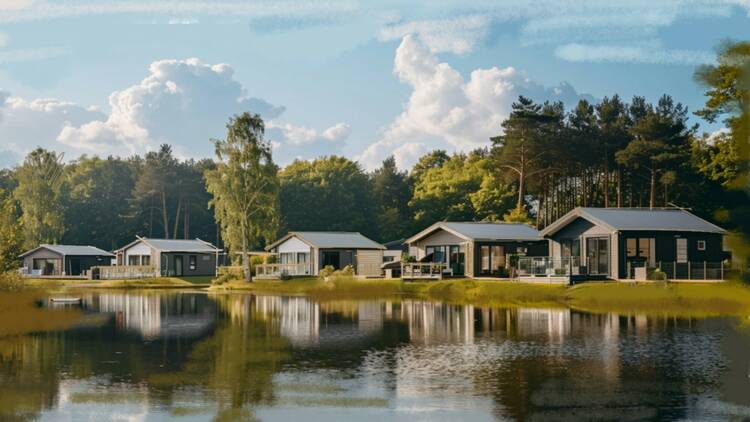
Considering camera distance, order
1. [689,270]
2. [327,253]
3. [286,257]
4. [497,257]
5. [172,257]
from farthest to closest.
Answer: [172,257], [286,257], [327,253], [497,257], [689,270]

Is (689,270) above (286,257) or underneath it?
underneath

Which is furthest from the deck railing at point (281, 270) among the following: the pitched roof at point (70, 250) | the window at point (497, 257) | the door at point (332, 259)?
the pitched roof at point (70, 250)

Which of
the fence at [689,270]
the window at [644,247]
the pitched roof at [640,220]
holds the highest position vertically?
the pitched roof at [640,220]

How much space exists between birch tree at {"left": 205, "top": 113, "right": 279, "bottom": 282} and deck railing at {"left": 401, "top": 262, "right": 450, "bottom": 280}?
19.6 m

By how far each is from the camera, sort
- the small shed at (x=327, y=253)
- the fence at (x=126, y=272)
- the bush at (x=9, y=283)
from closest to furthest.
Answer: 1. the bush at (x=9, y=283)
2. the small shed at (x=327, y=253)
3. the fence at (x=126, y=272)

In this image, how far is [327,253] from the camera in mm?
83625

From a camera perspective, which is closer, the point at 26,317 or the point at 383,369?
the point at 383,369

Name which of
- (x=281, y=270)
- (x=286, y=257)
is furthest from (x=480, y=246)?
(x=286, y=257)

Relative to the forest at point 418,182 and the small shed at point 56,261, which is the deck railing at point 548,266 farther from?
the small shed at point 56,261

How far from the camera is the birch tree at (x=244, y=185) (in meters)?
82.6

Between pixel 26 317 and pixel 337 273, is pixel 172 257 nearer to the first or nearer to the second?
pixel 337 273

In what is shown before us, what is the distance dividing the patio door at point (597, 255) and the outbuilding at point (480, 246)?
6.83m

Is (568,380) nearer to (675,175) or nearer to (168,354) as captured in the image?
(168,354)

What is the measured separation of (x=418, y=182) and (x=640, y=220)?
2878 inches
